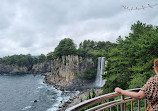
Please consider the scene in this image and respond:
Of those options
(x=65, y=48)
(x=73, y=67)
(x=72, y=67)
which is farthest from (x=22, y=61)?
(x=73, y=67)

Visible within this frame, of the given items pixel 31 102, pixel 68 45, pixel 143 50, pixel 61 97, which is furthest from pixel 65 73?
pixel 143 50

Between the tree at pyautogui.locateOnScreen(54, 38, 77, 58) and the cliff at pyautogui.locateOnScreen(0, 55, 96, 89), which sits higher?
the tree at pyautogui.locateOnScreen(54, 38, 77, 58)

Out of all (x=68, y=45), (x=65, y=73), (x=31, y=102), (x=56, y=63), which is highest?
(x=68, y=45)

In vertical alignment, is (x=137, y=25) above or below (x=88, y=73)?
above

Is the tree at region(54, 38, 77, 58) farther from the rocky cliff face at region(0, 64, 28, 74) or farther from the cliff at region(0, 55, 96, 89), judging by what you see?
the rocky cliff face at region(0, 64, 28, 74)

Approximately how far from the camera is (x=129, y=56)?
14.4 metres

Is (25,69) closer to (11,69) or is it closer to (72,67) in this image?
(11,69)

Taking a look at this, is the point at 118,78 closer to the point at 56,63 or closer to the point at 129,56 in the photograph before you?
the point at 129,56

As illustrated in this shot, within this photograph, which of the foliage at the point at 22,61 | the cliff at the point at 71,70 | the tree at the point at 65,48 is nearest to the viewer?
the cliff at the point at 71,70

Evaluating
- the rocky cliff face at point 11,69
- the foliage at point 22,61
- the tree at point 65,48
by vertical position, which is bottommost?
the rocky cliff face at point 11,69

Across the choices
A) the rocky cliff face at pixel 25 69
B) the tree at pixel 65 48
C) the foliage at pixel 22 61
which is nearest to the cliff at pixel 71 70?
the tree at pixel 65 48

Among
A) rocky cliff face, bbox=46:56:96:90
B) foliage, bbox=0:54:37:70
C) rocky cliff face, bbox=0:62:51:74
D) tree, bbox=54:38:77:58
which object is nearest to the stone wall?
rocky cliff face, bbox=46:56:96:90

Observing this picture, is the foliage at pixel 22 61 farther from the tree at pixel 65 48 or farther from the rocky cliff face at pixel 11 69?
the tree at pixel 65 48

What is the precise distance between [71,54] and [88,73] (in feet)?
26.2
